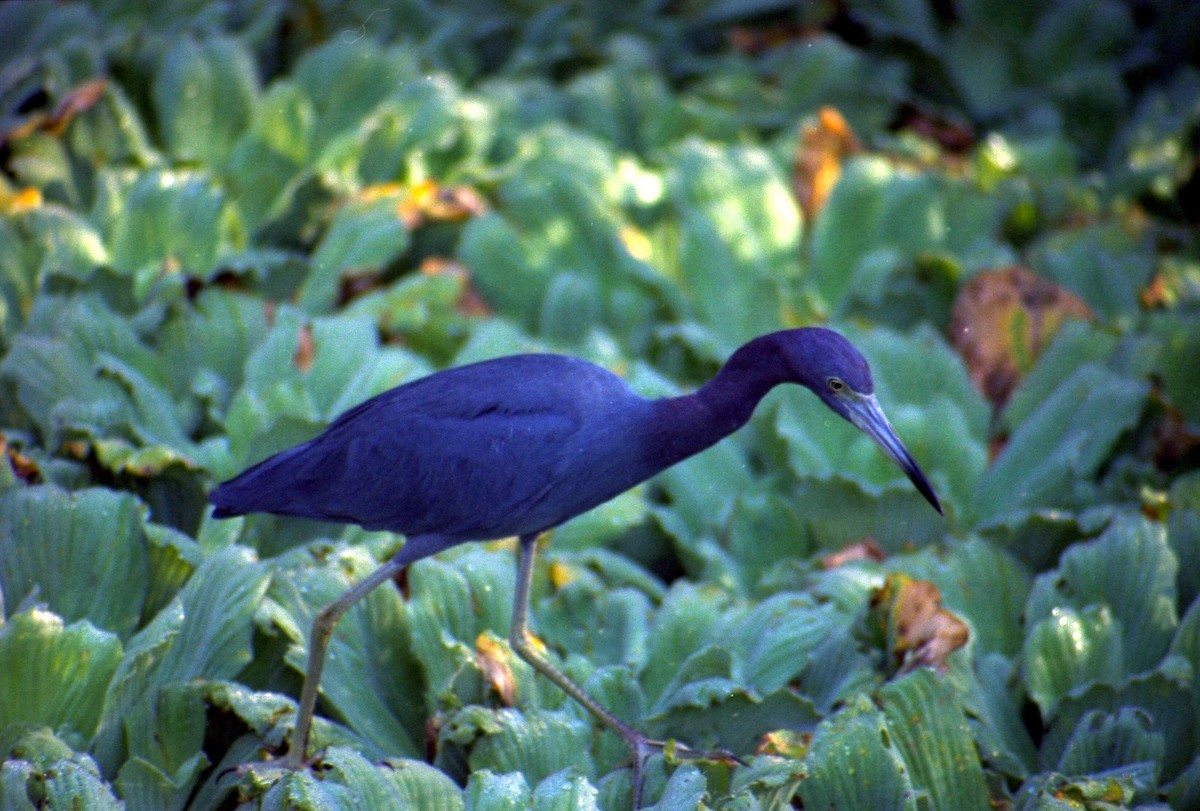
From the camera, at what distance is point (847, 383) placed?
255 cm

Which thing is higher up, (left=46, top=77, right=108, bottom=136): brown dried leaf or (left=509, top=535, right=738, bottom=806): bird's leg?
(left=46, top=77, right=108, bottom=136): brown dried leaf

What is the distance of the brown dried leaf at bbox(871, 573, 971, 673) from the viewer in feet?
9.73

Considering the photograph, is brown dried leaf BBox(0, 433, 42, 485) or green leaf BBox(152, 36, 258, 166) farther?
green leaf BBox(152, 36, 258, 166)

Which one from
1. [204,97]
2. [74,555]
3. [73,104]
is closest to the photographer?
[74,555]

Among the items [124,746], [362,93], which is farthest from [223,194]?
[124,746]

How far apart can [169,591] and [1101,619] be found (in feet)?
6.66

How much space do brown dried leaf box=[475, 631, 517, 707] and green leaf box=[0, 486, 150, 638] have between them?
29.5 inches

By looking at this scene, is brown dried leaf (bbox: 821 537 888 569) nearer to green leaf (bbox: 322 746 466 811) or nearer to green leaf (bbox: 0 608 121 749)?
green leaf (bbox: 322 746 466 811)

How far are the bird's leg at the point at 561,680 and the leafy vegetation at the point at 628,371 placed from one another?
0.05m

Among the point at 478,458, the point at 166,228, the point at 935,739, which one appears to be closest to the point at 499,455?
the point at 478,458

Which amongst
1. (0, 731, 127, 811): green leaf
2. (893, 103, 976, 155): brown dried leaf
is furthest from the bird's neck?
(893, 103, 976, 155): brown dried leaf

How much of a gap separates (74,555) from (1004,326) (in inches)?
113

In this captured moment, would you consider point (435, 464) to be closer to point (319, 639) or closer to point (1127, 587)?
point (319, 639)

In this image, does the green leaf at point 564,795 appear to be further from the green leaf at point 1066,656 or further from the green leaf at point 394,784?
the green leaf at point 1066,656
